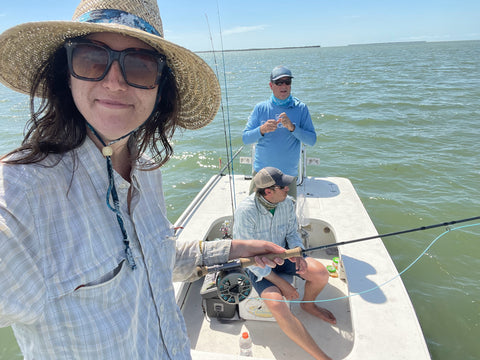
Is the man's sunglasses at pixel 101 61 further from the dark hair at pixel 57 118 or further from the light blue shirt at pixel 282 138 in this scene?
the light blue shirt at pixel 282 138

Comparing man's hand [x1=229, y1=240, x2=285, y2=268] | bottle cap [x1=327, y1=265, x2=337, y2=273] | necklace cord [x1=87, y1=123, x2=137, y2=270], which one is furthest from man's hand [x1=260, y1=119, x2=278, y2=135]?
necklace cord [x1=87, y1=123, x2=137, y2=270]

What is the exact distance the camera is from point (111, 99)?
0.90 meters

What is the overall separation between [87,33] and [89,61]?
0.10m

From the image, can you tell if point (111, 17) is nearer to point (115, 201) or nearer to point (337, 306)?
point (115, 201)

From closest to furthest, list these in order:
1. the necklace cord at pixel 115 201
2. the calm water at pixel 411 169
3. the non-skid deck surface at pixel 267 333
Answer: the necklace cord at pixel 115 201
the non-skid deck surface at pixel 267 333
the calm water at pixel 411 169

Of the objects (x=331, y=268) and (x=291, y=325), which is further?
(x=331, y=268)

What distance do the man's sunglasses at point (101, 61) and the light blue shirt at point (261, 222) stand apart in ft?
6.08

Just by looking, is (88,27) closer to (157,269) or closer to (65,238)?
(65,238)

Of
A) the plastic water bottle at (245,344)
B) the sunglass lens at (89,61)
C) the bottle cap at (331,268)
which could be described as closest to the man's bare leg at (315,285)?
the bottle cap at (331,268)

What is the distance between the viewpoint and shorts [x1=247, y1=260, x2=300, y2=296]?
2674 mm

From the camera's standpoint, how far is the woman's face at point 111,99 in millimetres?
891

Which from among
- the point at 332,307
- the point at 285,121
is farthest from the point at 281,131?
the point at 332,307

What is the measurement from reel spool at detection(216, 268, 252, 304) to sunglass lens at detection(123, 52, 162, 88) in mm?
1179

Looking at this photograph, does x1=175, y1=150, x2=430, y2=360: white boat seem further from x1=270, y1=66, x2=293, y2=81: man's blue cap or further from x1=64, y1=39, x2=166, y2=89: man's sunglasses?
x1=64, y1=39, x2=166, y2=89: man's sunglasses
